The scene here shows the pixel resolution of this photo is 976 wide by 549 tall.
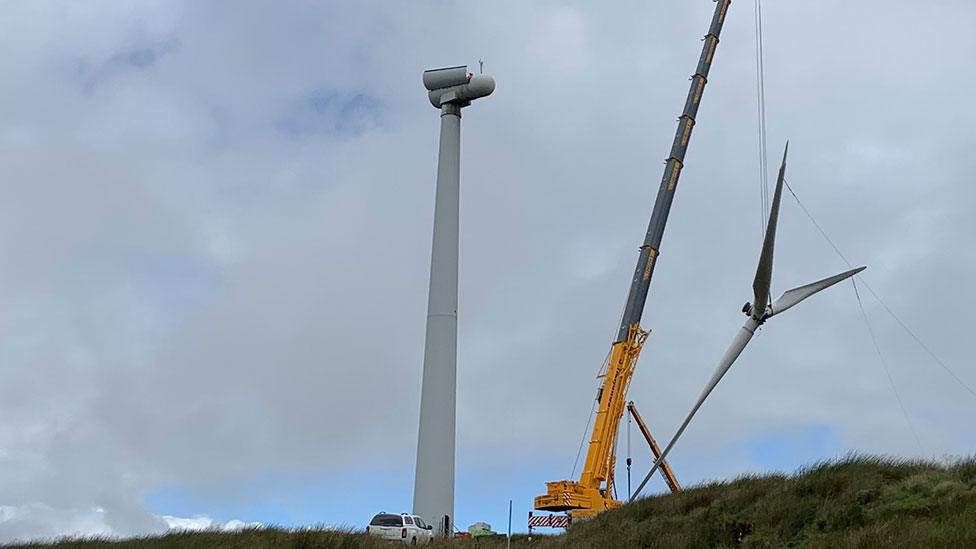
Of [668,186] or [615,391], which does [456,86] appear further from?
[615,391]

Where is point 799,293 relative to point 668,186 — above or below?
below

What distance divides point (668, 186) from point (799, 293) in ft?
39.9

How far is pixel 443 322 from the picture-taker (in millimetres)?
45438

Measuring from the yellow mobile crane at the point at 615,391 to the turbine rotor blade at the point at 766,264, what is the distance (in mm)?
8491

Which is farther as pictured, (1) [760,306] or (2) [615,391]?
(2) [615,391]

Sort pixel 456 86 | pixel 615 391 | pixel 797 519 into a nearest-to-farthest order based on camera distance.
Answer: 1. pixel 797 519
2. pixel 615 391
3. pixel 456 86

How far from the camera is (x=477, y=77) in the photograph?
49.1 metres

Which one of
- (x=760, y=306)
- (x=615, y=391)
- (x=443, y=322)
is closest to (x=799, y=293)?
(x=760, y=306)

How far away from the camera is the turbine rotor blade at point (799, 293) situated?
1601 inches

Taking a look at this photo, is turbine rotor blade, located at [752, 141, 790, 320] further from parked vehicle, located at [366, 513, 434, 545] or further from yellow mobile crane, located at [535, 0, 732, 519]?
parked vehicle, located at [366, 513, 434, 545]

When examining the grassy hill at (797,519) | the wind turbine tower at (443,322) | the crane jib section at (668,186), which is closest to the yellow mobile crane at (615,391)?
the crane jib section at (668,186)

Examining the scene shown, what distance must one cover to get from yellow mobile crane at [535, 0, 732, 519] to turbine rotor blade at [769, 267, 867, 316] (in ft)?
27.6

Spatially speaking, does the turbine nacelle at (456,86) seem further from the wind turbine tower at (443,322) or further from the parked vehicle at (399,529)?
the parked vehicle at (399,529)

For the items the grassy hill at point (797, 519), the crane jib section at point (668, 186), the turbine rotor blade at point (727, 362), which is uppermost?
the crane jib section at point (668, 186)
